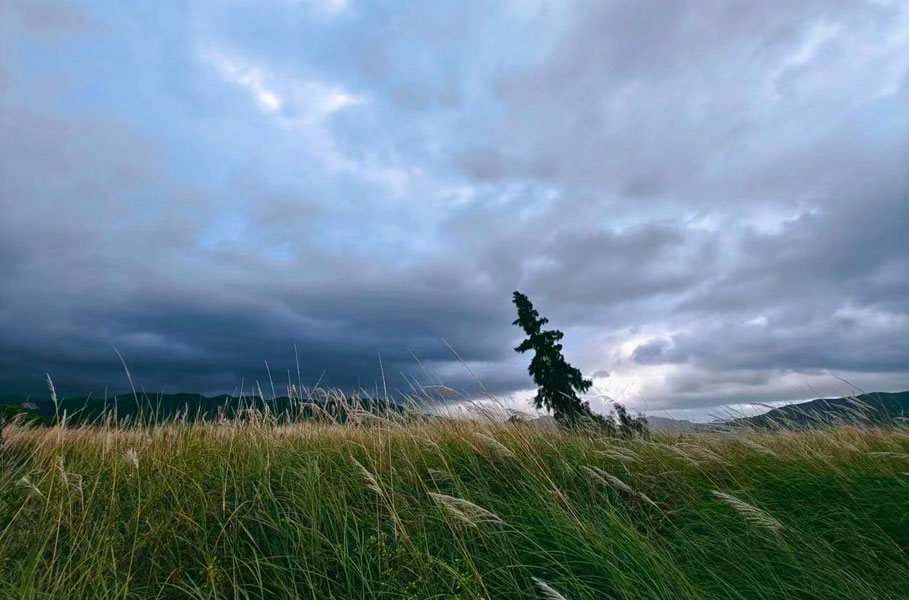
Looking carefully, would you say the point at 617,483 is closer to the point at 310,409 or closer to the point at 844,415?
the point at 310,409

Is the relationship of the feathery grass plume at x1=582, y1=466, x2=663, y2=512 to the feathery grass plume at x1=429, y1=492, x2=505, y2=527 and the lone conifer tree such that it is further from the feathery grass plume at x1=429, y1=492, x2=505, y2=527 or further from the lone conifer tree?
the lone conifer tree

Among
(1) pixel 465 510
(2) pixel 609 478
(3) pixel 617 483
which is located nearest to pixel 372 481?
(1) pixel 465 510

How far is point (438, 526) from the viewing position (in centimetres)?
362

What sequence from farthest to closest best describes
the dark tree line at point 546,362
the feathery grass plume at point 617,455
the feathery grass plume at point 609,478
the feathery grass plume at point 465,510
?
1. the dark tree line at point 546,362
2. the feathery grass plume at point 617,455
3. the feathery grass plume at point 609,478
4. the feathery grass plume at point 465,510

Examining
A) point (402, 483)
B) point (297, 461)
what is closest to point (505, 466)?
point (402, 483)

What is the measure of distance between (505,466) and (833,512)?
9.43 feet

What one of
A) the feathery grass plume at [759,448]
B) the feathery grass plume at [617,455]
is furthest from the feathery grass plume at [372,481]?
the feathery grass plume at [759,448]

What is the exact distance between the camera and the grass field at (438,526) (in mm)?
2912

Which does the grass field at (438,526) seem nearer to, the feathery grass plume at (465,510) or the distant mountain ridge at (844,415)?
the feathery grass plume at (465,510)

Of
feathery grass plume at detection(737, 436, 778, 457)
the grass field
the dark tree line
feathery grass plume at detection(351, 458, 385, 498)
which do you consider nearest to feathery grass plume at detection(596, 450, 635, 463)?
the grass field

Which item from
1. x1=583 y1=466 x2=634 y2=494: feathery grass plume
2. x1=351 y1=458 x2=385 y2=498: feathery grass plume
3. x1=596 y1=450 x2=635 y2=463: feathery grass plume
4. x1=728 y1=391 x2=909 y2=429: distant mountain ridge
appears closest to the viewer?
x1=351 y1=458 x2=385 y2=498: feathery grass plume

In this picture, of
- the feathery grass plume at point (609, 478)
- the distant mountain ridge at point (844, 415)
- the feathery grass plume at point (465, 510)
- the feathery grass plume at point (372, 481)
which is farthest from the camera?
the distant mountain ridge at point (844, 415)

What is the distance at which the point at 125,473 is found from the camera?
432 cm

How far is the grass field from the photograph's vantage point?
9.55ft
